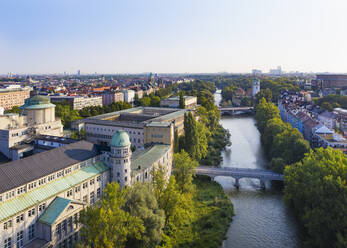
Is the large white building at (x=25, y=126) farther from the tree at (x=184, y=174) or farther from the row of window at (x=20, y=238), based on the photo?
the tree at (x=184, y=174)

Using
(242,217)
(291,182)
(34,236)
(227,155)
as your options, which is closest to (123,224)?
Answer: (34,236)

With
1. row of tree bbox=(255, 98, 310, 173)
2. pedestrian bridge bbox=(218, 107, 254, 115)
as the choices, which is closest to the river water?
row of tree bbox=(255, 98, 310, 173)

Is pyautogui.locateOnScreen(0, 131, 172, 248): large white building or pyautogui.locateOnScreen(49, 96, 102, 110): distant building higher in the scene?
pyautogui.locateOnScreen(49, 96, 102, 110): distant building

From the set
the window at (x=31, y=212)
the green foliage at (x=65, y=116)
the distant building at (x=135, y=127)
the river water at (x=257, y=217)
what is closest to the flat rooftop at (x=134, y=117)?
the distant building at (x=135, y=127)

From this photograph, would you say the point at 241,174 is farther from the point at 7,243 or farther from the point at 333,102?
the point at 333,102

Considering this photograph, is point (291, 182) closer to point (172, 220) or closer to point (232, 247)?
point (232, 247)

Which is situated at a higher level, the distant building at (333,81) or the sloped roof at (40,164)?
the distant building at (333,81)

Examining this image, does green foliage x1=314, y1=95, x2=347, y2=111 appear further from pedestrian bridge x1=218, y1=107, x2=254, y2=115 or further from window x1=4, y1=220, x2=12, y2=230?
window x1=4, y1=220, x2=12, y2=230
